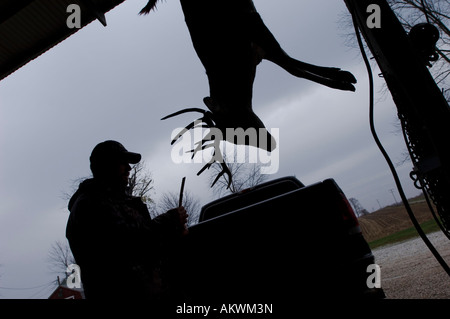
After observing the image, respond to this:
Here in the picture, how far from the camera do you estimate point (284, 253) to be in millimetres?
2182

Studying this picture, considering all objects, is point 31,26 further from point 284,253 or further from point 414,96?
point 414,96

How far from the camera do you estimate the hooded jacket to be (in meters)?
1.65

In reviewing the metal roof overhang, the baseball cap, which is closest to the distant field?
the baseball cap

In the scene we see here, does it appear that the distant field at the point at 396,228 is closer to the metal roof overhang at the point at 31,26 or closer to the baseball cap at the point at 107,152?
the baseball cap at the point at 107,152

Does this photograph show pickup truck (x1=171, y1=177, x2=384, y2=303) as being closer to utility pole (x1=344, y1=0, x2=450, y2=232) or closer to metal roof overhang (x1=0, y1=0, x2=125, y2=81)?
utility pole (x1=344, y1=0, x2=450, y2=232)

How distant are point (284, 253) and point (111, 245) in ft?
4.05

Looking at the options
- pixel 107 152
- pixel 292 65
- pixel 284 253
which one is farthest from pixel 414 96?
pixel 107 152

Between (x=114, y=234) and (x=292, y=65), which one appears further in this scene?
(x=114, y=234)

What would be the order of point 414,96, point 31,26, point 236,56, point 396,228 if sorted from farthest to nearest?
point 396,228
point 31,26
point 414,96
point 236,56

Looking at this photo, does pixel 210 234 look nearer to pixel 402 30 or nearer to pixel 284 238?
pixel 284 238

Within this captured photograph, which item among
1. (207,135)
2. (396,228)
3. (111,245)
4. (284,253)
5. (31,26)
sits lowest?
(284,253)

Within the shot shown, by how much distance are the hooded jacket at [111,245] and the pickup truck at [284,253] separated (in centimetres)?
55

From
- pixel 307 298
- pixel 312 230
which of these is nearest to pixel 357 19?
pixel 312 230

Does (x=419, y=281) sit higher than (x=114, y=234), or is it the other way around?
(x=114, y=234)
